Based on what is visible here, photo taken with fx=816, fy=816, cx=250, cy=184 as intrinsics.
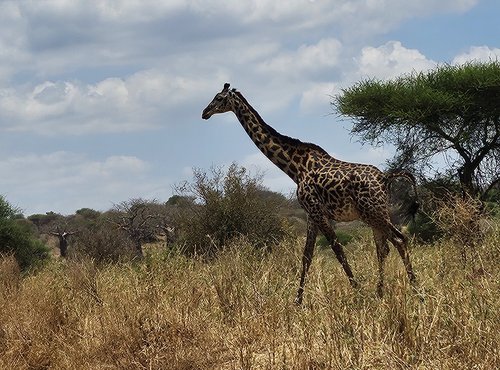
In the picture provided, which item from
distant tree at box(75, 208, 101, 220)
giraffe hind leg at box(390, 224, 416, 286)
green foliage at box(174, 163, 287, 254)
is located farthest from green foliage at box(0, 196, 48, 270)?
distant tree at box(75, 208, 101, 220)

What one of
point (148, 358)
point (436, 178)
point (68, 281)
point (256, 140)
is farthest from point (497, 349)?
point (436, 178)

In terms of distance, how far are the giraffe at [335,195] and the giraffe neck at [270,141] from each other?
12mm

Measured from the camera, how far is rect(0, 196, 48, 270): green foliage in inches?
909

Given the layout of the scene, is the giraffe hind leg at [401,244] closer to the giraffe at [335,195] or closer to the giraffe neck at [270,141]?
the giraffe at [335,195]

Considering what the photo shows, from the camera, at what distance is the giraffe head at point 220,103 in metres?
10.5

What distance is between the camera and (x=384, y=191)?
8.69m

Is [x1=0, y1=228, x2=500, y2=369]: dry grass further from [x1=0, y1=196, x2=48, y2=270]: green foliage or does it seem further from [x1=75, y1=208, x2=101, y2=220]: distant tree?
[x1=75, y1=208, x2=101, y2=220]: distant tree

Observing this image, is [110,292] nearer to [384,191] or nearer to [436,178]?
[384,191]

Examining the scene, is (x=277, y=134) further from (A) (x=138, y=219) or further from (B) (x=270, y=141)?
(A) (x=138, y=219)

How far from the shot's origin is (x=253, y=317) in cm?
711

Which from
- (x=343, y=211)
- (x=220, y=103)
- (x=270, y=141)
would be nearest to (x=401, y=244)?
(x=343, y=211)

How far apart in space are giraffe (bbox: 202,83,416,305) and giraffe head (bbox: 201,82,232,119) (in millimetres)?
1089

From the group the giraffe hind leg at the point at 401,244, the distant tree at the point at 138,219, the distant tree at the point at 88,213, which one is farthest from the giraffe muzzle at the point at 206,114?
the distant tree at the point at 88,213

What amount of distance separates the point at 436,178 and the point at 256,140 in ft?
43.9
